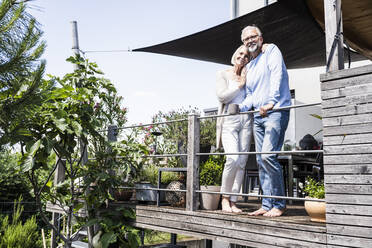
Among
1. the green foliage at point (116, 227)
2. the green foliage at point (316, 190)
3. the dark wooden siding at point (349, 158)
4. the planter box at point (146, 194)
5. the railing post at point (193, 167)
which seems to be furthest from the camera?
the planter box at point (146, 194)

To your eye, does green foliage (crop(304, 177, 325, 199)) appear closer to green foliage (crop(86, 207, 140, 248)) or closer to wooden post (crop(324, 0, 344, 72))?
wooden post (crop(324, 0, 344, 72))

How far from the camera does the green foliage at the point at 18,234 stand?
774 centimetres

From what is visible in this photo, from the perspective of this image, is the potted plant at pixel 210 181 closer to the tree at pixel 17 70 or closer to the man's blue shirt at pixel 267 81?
the man's blue shirt at pixel 267 81

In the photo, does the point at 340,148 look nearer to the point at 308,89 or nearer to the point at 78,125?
the point at 78,125

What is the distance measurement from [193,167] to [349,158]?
162 cm

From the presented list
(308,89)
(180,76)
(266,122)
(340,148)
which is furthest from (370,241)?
(180,76)

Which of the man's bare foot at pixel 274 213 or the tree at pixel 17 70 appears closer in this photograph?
the tree at pixel 17 70

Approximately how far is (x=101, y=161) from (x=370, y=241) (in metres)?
3.36

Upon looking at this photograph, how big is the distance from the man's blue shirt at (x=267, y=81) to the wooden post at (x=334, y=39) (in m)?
0.55

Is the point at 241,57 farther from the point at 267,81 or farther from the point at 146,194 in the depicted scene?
the point at 146,194

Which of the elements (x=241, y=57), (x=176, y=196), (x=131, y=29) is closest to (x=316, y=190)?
(x=241, y=57)

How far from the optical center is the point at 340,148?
260cm

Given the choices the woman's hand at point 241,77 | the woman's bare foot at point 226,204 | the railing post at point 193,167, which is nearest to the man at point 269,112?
the woman's hand at point 241,77

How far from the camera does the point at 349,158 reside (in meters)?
2.54
